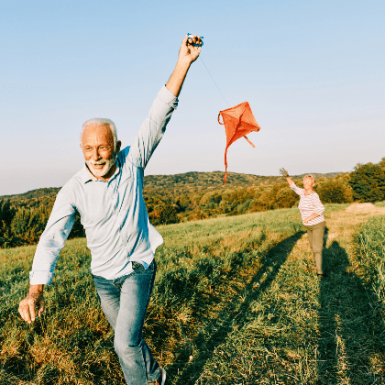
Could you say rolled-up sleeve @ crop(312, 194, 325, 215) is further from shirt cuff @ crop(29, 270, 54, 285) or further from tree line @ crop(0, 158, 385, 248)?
tree line @ crop(0, 158, 385, 248)

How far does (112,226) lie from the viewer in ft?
7.38

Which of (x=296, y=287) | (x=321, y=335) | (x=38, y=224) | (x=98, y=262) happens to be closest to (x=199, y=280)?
(x=296, y=287)

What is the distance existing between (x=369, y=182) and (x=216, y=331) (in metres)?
34.5

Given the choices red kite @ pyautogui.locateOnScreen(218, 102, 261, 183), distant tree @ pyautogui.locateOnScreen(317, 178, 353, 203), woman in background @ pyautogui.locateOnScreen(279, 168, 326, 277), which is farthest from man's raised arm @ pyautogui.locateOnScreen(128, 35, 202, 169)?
distant tree @ pyautogui.locateOnScreen(317, 178, 353, 203)

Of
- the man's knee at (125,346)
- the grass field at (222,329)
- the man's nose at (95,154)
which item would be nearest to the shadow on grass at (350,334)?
the grass field at (222,329)

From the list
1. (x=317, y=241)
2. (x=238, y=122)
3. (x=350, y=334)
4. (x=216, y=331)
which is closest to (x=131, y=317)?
(x=216, y=331)

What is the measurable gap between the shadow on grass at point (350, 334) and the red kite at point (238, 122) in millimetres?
3344

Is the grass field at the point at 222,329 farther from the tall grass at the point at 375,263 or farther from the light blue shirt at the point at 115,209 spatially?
the light blue shirt at the point at 115,209

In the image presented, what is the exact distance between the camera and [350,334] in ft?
12.6

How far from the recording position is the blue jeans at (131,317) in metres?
2.20

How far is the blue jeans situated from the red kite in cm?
443

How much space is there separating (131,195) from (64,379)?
6.70ft

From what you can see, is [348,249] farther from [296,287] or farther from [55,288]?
[55,288]

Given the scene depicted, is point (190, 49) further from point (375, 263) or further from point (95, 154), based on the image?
point (375, 263)
